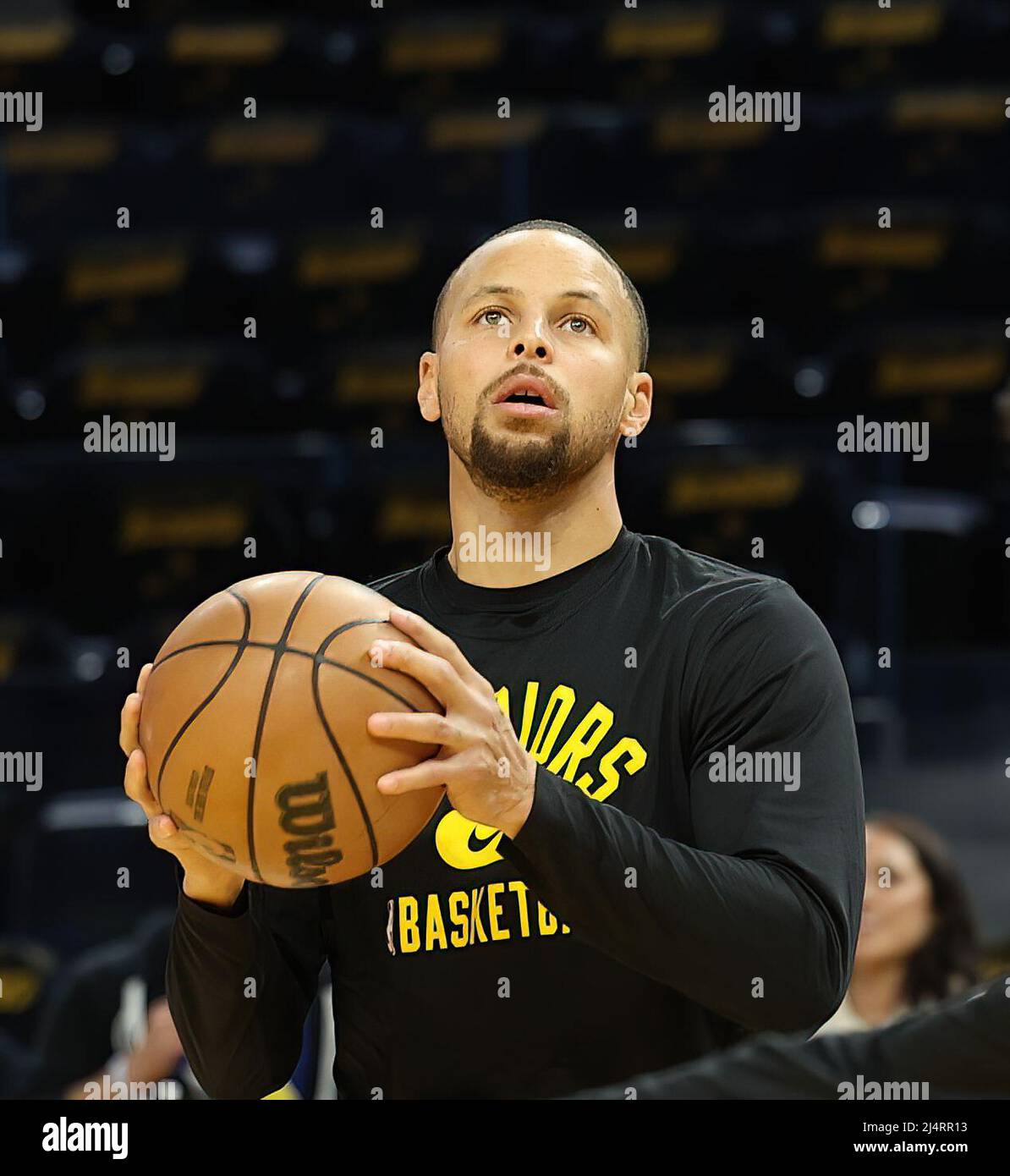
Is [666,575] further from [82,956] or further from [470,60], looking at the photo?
[470,60]

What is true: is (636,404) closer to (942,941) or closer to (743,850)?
(743,850)

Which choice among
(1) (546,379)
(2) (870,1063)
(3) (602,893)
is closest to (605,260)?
(1) (546,379)

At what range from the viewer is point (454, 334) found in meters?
1.80

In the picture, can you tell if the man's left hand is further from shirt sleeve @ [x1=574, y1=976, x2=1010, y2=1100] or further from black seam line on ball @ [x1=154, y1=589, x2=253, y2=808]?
shirt sleeve @ [x1=574, y1=976, x2=1010, y2=1100]

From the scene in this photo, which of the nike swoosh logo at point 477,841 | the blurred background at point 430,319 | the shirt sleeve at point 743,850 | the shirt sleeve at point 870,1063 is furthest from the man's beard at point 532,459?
the blurred background at point 430,319

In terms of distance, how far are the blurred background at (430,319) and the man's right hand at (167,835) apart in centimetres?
152

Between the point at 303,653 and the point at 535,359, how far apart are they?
1.43 ft

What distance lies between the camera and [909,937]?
8.76 feet

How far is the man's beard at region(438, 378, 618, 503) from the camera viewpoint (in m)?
1.70

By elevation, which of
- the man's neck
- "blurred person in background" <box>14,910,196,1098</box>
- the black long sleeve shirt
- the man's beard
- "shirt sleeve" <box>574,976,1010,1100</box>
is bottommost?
"blurred person in background" <box>14,910,196,1098</box>

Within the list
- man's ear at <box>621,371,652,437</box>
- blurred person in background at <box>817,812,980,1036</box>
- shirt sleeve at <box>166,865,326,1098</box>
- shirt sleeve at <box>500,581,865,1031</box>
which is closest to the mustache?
man's ear at <box>621,371,652,437</box>

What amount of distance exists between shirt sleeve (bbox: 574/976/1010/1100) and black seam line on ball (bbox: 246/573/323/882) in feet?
1.25

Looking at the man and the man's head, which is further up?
the man's head

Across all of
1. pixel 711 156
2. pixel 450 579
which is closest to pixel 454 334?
pixel 450 579
